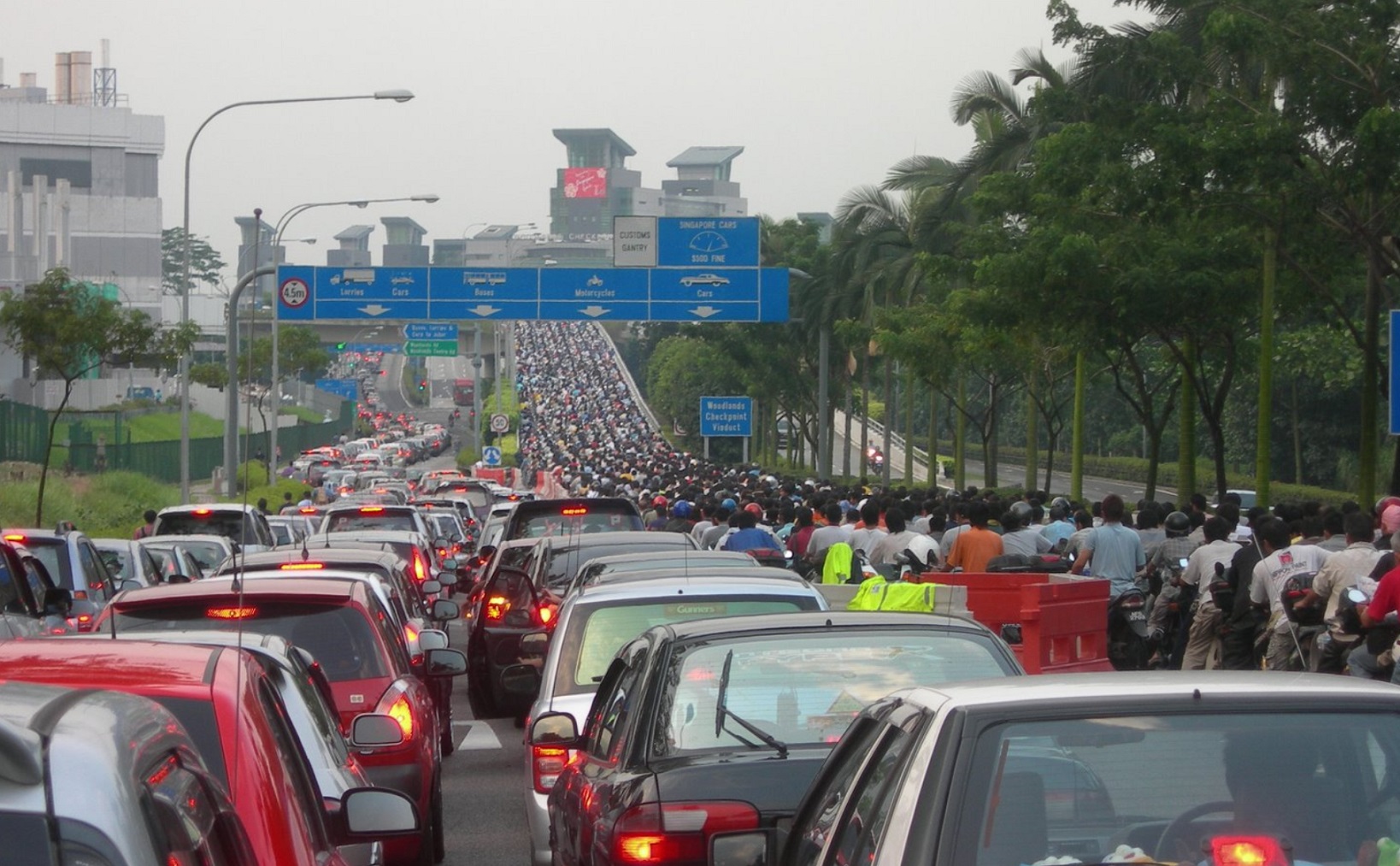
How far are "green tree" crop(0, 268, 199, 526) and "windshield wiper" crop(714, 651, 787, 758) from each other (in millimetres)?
29046

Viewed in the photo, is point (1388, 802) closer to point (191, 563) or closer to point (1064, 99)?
point (191, 563)

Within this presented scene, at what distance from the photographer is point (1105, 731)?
159 inches

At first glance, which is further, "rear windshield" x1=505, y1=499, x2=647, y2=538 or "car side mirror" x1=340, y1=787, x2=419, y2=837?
"rear windshield" x1=505, y1=499, x2=647, y2=538

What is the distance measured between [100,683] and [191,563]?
16.6 meters

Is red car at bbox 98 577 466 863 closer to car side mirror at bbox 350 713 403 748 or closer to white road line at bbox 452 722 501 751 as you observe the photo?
car side mirror at bbox 350 713 403 748

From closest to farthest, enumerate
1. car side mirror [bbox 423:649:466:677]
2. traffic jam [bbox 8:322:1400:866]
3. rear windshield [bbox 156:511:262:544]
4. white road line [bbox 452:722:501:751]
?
traffic jam [bbox 8:322:1400:866], car side mirror [bbox 423:649:466:677], white road line [bbox 452:722:501:751], rear windshield [bbox 156:511:262:544]

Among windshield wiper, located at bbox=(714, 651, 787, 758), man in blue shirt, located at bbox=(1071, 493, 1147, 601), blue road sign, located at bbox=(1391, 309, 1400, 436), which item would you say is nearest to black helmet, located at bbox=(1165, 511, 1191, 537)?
man in blue shirt, located at bbox=(1071, 493, 1147, 601)

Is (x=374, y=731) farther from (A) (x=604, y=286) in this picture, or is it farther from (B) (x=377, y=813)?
(A) (x=604, y=286)

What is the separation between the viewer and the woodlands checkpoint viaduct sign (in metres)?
46.7

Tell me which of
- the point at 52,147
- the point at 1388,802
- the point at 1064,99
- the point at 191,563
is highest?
the point at 52,147

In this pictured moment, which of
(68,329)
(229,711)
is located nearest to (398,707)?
(229,711)

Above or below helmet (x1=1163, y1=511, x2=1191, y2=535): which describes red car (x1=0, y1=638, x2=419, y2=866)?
above

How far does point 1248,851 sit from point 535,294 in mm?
44445

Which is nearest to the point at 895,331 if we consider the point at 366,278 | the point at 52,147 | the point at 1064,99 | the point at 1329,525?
the point at 366,278
